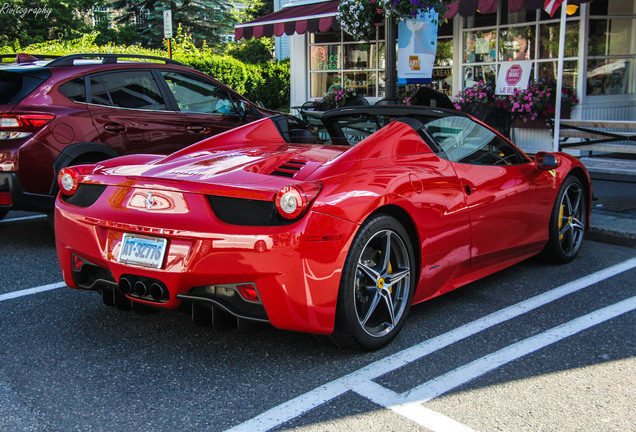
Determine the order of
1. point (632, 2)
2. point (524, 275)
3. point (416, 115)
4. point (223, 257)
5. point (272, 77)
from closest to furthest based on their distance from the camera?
point (223, 257) < point (416, 115) < point (524, 275) < point (632, 2) < point (272, 77)

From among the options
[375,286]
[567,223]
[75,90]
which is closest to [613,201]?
[567,223]

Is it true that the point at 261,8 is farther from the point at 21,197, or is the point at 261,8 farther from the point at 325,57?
the point at 21,197

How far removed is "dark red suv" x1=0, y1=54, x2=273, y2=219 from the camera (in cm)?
567

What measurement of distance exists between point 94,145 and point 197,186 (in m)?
3.10

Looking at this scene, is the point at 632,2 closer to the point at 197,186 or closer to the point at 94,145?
the point at 94,145

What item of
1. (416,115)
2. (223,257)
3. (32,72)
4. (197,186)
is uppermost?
(32,72)

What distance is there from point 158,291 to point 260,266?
1.86ft

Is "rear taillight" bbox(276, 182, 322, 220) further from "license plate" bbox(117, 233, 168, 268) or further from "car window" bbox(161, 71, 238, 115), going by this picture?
"car window" bbox(161, 71, 238, 115)

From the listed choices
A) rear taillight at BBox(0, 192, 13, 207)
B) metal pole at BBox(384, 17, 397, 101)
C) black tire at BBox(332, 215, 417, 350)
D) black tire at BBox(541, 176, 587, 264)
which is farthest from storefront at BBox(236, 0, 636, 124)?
black tire at BBox(332, 215, 417, 350)

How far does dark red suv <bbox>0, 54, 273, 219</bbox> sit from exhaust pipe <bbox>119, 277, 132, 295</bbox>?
273cm

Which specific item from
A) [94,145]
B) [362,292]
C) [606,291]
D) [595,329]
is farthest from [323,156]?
[94,145]

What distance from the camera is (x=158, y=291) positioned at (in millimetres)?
3293

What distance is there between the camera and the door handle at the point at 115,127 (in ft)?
20.3

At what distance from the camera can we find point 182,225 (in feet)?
10.6
